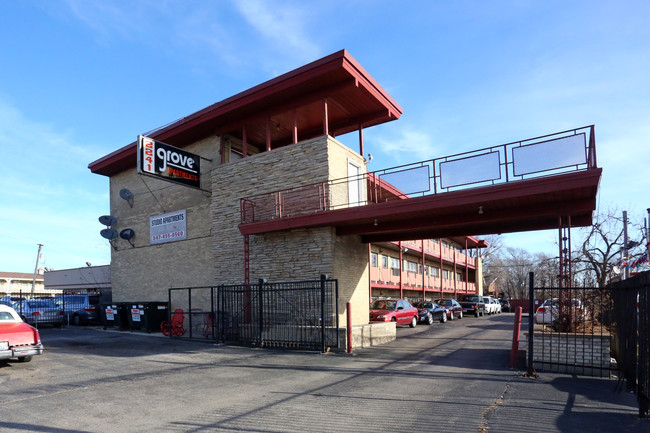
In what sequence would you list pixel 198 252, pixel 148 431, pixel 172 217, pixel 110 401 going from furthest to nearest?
1. pixel 172 217
2. pixel 198 252
3. pixel 110 401
4. pixel 148 431

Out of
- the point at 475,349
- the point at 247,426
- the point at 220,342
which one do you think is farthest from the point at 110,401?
the point at 475,349

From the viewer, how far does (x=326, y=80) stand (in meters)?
16.5

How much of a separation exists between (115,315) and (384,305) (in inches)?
491

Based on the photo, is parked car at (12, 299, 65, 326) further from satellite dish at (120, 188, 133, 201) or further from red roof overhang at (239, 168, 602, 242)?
red roof overhang at (239, 168, 602, 242)

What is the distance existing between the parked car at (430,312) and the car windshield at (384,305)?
462 centimetres

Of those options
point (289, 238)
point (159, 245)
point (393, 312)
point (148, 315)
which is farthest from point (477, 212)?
point (159, 245)

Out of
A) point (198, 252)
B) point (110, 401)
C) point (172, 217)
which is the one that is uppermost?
point (172, 217)

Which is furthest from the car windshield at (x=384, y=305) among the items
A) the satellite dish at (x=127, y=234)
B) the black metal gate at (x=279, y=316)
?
the satellite dish at (x=127, y=234)

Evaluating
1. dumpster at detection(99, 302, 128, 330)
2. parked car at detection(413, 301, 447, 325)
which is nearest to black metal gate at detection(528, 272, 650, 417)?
parked car at detection(413, 301, 447, 325)

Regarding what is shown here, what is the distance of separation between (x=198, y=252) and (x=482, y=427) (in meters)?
16.0

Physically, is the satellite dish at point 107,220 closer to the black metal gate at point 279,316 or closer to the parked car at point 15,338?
the black metal gate at point 279,316

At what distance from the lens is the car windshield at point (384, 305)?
20.7m

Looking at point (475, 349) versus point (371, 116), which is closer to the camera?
point (475, 349)

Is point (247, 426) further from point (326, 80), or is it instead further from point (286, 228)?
point (326, 80)
